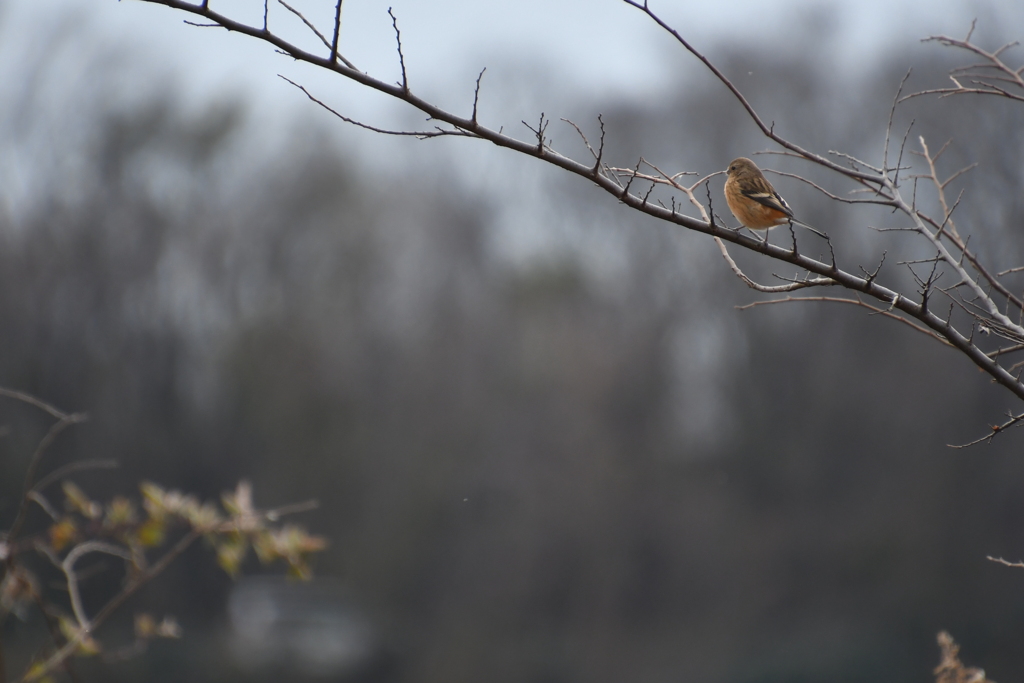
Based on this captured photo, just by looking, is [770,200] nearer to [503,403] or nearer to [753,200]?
[753,200]

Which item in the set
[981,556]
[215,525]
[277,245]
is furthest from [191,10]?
[277,245]

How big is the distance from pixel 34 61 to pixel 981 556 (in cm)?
1838

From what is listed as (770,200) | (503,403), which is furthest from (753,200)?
(503,403)

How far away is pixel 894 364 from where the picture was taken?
1487 centimetres

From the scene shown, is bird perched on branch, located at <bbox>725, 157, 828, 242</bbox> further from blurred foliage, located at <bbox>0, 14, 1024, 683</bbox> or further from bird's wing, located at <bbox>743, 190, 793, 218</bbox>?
blurred foliage, located at <bbox>0, 14, 1024, 683</bbox>

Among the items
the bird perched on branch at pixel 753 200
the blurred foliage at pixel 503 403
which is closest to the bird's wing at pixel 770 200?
the bird perched on branch at pixel 753 200

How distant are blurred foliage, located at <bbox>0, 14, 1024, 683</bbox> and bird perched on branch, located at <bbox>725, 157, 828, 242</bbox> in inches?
411

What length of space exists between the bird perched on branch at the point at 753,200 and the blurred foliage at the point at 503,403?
1044cm

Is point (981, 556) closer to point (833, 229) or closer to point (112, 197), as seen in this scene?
point (833, 229)

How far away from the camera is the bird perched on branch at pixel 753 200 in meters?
3.17

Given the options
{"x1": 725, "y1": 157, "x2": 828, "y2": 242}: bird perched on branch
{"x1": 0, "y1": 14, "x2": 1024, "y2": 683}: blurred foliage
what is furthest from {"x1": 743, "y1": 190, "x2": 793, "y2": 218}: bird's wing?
{"x1": 0, "y1": 14, "x2": 1024, "y2": 683}: blurred foliage

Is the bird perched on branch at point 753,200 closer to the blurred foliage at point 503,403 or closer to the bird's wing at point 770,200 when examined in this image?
the bird's wing at point 770,200

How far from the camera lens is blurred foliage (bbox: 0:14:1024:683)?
46.9 ft

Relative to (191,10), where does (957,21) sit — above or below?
above
